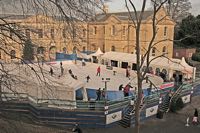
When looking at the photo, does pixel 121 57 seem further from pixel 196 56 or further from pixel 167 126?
pixel 167 126

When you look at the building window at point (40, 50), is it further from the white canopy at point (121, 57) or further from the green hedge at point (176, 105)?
the white canopy at point (121, 57)

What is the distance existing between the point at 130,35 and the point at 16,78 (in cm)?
3598

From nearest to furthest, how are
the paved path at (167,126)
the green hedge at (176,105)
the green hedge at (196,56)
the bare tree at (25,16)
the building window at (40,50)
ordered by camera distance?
the bare tree at (25,16)
the building window at (40,50)
the paved path at (167,126)
the green hedge at (176,105)
the green hedge at (196,56)

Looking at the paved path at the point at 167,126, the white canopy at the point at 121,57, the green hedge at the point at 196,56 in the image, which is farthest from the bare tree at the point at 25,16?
the green hedge at the point at 196,56

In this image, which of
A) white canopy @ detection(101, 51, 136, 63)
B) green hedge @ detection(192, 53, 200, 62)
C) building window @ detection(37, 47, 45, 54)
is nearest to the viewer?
building window @ detection(37, 47, 45, 54)

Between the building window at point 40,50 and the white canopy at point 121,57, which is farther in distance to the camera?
the white canopy at point 121,57

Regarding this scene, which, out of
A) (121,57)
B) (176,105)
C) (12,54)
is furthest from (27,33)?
(121,57)

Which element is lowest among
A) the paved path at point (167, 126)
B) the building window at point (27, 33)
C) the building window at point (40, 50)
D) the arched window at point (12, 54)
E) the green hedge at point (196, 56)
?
the paved path at point (167, 126)

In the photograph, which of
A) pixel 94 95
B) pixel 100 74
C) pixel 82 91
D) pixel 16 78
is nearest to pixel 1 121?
pixel 16 78

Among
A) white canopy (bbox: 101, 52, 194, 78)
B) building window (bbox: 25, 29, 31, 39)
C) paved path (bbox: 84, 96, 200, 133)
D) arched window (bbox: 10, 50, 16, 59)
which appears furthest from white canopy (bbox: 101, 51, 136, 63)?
building window (bbox: 25, 29, 31, 39)

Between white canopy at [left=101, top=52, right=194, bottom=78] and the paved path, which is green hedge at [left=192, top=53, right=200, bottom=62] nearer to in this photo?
white canopy at [left=101, top=52, right=194, bottom=78]

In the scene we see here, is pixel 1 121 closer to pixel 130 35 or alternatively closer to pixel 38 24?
pixel 38 24

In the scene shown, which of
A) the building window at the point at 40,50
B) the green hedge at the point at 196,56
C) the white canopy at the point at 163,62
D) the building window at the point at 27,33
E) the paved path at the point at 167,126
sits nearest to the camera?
the building window at the point at 27,33

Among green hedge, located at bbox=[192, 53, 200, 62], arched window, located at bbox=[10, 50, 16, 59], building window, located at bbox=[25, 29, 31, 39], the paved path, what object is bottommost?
the paved path
